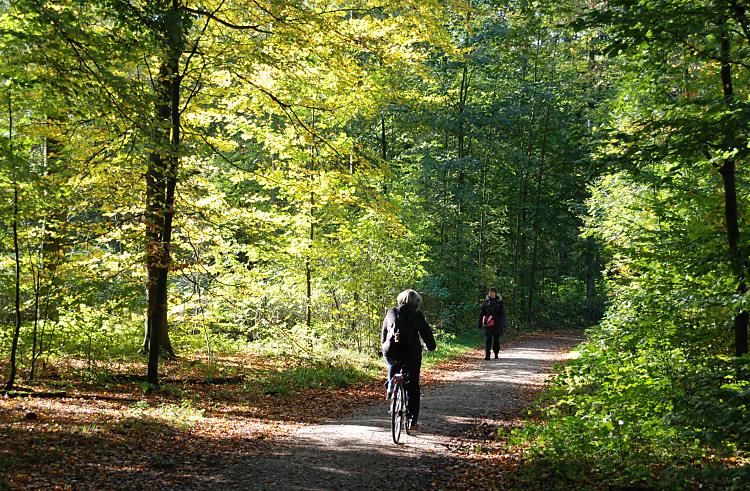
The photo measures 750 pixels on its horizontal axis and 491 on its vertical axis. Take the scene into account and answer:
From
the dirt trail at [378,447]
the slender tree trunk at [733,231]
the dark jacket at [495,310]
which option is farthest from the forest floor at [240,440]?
the dark jacket at [495,310]

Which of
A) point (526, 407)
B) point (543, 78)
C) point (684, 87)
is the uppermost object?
point (543, 78)

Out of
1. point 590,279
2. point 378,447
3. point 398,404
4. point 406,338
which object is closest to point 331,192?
point 406,338

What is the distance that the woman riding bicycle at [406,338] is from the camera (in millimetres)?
7875

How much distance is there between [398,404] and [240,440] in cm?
223

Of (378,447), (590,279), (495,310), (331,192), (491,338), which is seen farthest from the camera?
(590,279)

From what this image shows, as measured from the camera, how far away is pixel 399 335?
785 cm

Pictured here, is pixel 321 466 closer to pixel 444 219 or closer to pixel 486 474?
pixel 486 474

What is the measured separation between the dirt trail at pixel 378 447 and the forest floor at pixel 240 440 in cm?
2

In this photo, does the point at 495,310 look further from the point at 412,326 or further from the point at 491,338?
the point at 412,326

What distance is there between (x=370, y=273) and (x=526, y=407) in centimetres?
697

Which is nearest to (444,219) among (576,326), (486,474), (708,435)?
(576,326)

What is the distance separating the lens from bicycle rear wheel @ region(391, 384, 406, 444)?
302 inches

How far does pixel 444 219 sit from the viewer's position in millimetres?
26562

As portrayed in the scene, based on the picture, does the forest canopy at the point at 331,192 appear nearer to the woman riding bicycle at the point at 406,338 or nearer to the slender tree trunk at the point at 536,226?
the woman riding bicycle at the point at 406,338
